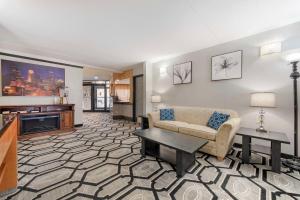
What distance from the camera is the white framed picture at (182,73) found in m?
4.06

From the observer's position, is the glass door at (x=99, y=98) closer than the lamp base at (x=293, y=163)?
No

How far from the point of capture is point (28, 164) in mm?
2223

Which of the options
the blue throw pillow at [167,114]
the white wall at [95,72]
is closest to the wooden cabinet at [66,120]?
the white wall at [95,72]

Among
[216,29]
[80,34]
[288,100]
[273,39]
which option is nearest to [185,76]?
[216,29]

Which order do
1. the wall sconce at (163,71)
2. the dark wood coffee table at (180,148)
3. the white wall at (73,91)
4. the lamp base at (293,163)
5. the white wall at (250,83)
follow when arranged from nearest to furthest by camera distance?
the dark wood coffee table at (180,148) → the lamp base at (293,163) → the white wall at (250,83) → the white wall at (73,91) → the wall sconce at (163,71)

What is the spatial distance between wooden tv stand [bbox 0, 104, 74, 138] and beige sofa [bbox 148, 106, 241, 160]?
2.78 metres

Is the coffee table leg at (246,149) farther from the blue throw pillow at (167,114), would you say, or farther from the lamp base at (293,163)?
the blue throw pillow at (167,114)

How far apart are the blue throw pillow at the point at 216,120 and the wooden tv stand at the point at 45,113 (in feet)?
14.0

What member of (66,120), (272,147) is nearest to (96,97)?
(66,120)

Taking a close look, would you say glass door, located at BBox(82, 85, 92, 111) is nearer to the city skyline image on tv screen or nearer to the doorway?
the doorway

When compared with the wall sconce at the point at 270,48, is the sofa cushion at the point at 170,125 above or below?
below

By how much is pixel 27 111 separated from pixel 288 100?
20.4ft

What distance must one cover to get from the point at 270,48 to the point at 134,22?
8.87 ft

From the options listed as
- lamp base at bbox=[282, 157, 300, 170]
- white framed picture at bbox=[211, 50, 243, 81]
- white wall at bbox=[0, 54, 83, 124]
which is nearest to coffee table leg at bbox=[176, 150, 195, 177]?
lamp base at bbox=[282, 157, 300, 170]
